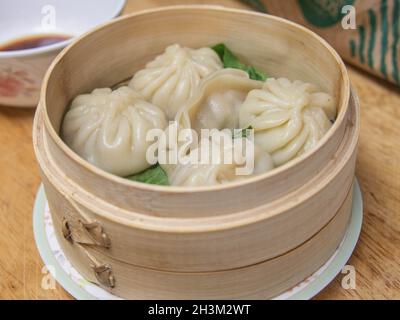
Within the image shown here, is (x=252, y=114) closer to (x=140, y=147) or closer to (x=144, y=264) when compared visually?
(x=140, y=147)

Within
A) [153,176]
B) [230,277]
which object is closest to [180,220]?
[230,277]

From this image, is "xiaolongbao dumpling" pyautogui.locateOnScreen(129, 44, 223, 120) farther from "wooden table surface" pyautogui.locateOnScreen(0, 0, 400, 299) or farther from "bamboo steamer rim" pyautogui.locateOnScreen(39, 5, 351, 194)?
"wooden table surface" pyautogui.locateOnScreen(0, 0, 400, 299)

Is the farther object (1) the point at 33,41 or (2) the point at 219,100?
(1) the point at 33,41

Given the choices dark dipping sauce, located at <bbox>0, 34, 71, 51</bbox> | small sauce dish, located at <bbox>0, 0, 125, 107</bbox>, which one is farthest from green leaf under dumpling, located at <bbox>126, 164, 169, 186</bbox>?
dark dipping sauce, located at <bbox>0, 34, 71, 51</bbox>

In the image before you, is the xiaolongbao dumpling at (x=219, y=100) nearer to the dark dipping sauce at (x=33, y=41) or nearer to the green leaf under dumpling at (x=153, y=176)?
the green leaf under dumpling at (x=153, y=176)

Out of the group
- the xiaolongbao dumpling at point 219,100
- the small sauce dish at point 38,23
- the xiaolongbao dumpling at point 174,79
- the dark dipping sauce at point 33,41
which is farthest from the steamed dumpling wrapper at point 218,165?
the dark dipping sauce at point 33,41

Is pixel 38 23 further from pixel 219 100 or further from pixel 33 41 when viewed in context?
pixel 219 100
